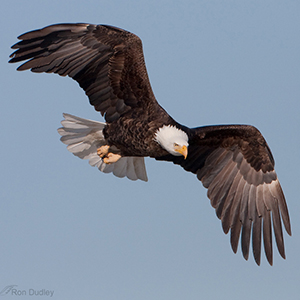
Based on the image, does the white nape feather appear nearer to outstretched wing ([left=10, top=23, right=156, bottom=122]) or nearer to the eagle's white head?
outstretched wing ([left=10, top=23, right=156, bottom=122])

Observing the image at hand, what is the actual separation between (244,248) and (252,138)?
147cm

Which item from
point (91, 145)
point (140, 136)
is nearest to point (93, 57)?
point (140, 136)

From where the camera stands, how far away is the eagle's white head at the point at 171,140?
7.21m

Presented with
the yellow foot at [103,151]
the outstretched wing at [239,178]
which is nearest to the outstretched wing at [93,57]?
the yellow foot at [103,151]

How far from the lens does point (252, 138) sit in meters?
8.05

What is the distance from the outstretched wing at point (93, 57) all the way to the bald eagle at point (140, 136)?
1cm

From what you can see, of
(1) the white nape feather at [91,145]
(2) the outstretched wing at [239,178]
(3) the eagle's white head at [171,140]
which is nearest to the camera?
(3) the eagle's white head at [171,140]

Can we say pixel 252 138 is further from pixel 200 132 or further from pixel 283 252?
pixel 283 252

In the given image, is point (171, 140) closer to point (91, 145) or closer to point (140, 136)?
point (140, 136)

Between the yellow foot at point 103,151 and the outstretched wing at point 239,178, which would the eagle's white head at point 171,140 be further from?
the yellow foot at point 103,151

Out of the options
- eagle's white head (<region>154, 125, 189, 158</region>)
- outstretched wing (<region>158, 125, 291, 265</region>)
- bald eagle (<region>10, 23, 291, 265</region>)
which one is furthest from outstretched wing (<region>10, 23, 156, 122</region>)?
outstretched wing (<region>158, 125, 291, 265</region>)

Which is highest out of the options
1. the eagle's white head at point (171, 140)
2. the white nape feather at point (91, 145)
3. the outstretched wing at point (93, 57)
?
the outstretched wing at point (93, 57)

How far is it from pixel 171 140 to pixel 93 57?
1386 mm

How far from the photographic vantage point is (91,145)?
8500 mm
